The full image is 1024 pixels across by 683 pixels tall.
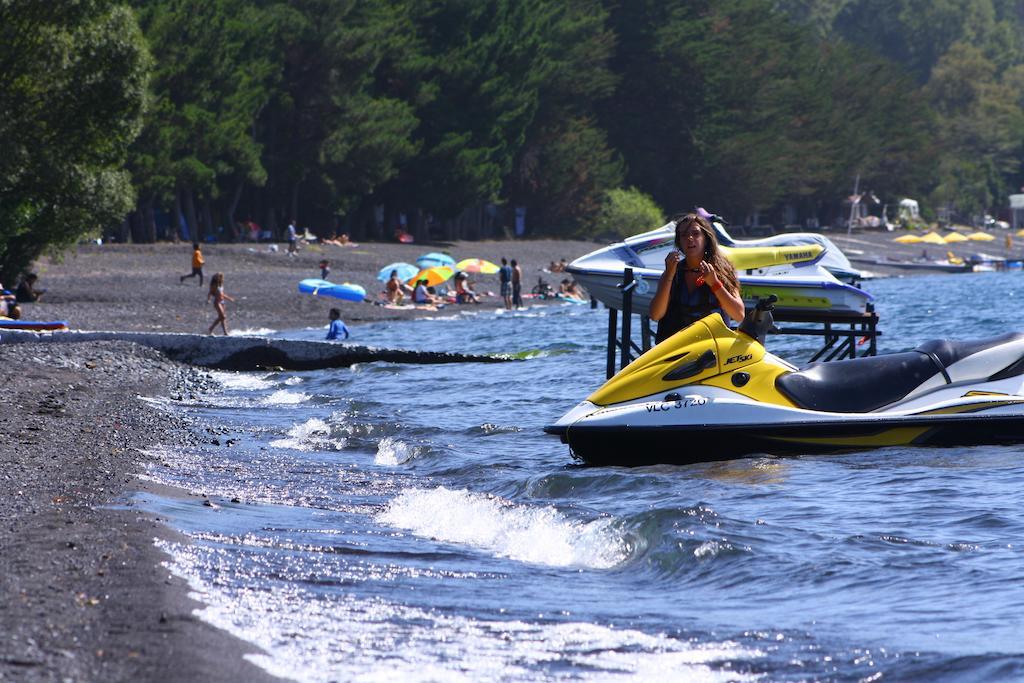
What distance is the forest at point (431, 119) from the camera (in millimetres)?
36438

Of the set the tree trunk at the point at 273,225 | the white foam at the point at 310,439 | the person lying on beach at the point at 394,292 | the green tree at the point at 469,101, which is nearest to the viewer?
the white foam at the point at 310,439

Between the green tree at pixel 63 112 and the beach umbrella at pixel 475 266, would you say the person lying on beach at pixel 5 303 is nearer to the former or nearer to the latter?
the green tree at pixel 63 112

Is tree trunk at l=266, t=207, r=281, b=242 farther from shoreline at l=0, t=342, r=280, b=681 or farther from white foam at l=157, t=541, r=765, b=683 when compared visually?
white foam at l=157, t=541, r=765, b=683

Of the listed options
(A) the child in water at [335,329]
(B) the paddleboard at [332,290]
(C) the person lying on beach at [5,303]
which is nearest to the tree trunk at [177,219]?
(B) the paddleboard at [332,290]

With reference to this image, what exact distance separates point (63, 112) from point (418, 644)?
32.2 metres

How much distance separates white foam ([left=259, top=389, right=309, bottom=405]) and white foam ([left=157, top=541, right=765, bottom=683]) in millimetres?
12478

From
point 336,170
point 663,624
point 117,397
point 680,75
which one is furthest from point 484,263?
point 663,624

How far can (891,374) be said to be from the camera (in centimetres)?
1247

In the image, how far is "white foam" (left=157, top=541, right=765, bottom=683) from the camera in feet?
19.5

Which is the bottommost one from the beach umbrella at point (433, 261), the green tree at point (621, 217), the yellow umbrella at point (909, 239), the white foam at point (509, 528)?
the white foam at point (509, 528)

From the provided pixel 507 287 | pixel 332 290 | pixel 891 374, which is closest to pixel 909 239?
pixel 507 287

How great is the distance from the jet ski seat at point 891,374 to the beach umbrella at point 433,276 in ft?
135

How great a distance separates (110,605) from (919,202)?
457ft

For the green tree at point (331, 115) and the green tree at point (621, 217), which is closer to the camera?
the green tree at point (331, 115)
